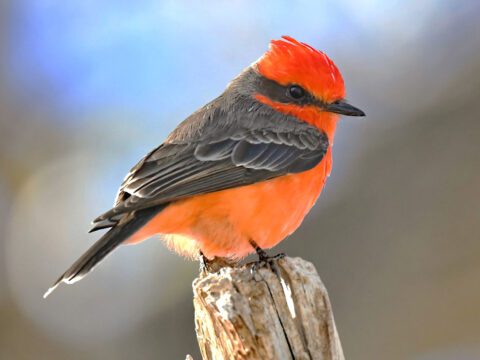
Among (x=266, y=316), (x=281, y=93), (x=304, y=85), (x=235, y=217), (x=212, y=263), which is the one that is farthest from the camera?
(x=281, y=93)

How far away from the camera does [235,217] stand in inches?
184

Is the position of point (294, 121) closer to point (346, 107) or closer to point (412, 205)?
point (346, 107)

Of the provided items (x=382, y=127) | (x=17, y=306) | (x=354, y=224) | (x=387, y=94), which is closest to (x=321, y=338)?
(x=354, y=224)

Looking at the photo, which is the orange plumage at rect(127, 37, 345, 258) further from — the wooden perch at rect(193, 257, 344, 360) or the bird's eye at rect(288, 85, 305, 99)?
the wooden perch at rect(193, 257, 344, 360)

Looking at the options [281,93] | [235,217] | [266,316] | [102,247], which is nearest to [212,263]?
[235,217]

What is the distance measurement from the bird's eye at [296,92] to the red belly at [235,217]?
0.67 m

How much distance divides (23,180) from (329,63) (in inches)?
187

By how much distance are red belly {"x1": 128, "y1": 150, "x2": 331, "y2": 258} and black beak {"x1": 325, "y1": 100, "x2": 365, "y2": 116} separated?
64 cm

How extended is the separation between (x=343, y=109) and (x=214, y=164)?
3.36 feet

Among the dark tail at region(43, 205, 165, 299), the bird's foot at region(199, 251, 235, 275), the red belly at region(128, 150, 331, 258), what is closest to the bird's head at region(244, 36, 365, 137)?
the red belly at region(128, 150, 331, 258)

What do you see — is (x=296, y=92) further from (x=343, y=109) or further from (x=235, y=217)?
(x=235, y=217)

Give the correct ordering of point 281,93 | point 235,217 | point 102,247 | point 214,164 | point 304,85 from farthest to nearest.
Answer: point 281,93 → point 304,85 → point 214,164 → point 235,217 → point 102,247

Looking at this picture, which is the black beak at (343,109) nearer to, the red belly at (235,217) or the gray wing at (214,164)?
the gray wing at (214,164)

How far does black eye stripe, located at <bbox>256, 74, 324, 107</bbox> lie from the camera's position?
17.9 ft
